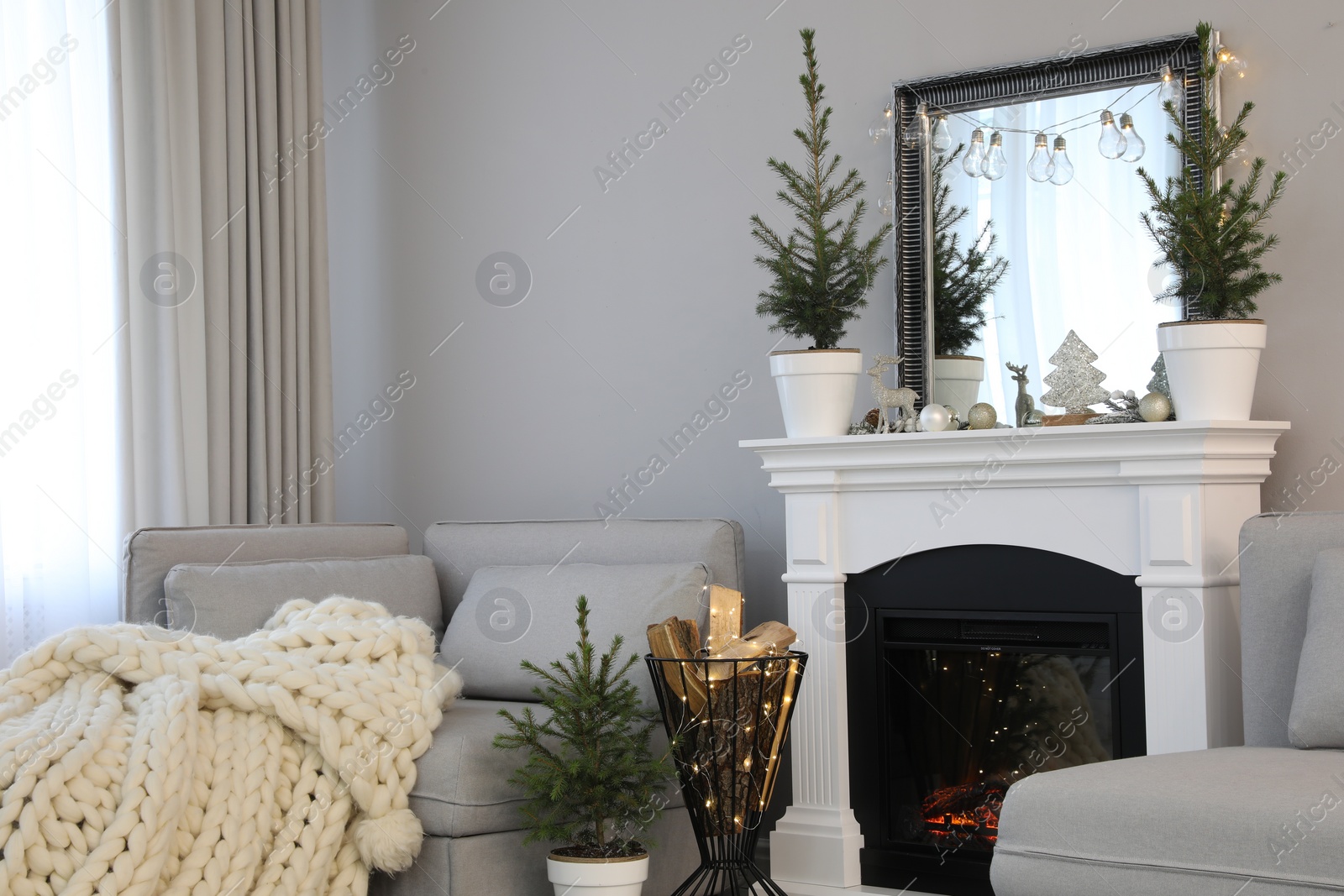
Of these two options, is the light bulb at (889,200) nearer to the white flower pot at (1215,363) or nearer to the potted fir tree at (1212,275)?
the potted fir tree at (1212,275)

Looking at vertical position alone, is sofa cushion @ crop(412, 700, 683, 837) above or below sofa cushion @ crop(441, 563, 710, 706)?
below

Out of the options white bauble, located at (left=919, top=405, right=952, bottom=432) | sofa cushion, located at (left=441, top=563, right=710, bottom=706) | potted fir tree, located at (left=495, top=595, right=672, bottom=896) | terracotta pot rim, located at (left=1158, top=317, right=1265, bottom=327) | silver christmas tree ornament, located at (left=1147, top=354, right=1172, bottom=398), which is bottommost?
potted fir tree, located at (left=495, top=595, right=672, bottom=896)

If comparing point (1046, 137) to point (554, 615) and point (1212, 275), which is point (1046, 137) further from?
point (554, 615)

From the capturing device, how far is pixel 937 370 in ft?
9.82

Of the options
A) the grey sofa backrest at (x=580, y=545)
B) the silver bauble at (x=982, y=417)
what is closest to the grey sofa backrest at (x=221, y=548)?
the grey sofa backrest at (x=580, y=545)

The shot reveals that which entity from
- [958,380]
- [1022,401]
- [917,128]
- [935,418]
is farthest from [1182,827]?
[917,128]

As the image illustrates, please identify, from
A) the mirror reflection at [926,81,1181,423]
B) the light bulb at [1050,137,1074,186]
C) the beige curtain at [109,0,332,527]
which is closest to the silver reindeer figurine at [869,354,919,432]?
the mirror reflection at [926,81,1181,423]

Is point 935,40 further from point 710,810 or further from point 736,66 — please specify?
point 710,810

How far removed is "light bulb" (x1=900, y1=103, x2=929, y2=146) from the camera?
3043 millimetres

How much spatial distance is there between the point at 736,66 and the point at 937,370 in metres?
1.05

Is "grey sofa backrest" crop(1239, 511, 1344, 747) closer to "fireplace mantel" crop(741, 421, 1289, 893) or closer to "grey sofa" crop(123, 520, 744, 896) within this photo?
"fireplace mantel" crop(741, 421, 1289, 893)

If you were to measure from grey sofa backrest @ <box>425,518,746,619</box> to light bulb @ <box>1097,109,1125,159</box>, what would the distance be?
119 centimetres

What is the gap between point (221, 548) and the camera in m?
2.90

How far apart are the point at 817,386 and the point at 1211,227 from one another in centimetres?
85
